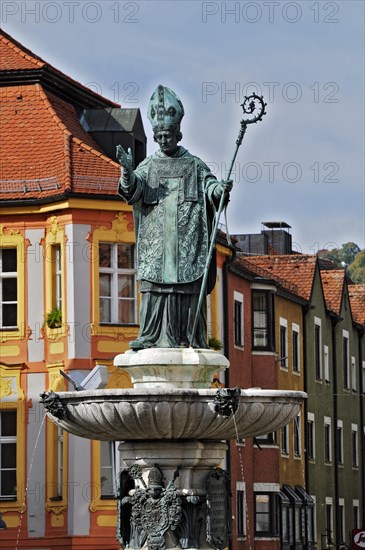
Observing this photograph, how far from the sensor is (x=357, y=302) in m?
73.3

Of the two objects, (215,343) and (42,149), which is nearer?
(42,149)

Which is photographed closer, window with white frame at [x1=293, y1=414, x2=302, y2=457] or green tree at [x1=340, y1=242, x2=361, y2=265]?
window with white frame at [x1=293, y1=414, x2=302, y2=457]

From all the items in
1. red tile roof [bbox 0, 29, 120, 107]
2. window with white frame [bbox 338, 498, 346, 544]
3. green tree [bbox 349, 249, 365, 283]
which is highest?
green tree [bbox 349, 249, 365, 283]

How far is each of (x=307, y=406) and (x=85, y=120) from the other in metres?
15.8

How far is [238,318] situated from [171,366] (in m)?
34.2

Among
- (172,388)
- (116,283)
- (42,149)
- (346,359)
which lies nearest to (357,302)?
(346,359)

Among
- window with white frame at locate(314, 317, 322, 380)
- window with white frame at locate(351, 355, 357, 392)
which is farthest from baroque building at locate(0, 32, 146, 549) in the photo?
window with white frame at locate(351, 355, 357, 392)

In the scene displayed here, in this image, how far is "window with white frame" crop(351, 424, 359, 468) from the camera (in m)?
68.6

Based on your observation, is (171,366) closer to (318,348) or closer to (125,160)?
(125,160)

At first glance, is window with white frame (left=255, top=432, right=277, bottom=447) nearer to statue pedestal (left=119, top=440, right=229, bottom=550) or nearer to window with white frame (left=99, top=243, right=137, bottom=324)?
window with white frame (left=99, top=243, right=137, bottom=324)

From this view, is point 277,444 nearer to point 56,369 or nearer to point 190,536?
point 56,369

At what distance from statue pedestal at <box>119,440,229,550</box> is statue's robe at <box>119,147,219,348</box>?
992 millimetres

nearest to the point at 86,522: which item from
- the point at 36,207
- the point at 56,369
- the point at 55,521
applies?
the point at 55,521

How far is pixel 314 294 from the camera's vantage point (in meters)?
61.9
